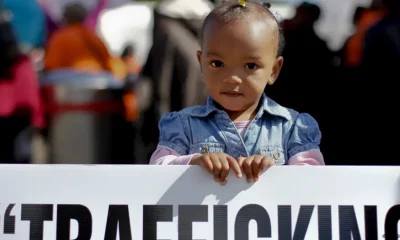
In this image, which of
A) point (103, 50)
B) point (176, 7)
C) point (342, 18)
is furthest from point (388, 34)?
point (103, 50)

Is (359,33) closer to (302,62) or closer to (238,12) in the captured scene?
(302,62)

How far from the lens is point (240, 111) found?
263cm

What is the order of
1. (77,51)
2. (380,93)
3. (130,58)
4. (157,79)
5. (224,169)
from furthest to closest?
(130,58) < (77,51) < (157,79) < (380,93) < (224,169)

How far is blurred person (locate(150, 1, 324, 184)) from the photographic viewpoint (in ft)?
8.17

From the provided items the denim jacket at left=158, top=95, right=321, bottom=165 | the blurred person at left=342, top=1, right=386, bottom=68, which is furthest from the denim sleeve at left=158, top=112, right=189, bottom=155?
the blurred person at left=342, top=1, right=386, bottom=68

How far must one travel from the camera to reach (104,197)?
2340 millimetres

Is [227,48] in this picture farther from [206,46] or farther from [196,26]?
[196,26]

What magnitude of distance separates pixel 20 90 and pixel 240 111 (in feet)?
12.6

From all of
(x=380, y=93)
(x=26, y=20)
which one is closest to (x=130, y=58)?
(x=26, y=20)

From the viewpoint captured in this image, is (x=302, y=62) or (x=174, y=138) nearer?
(x=174, y=138)

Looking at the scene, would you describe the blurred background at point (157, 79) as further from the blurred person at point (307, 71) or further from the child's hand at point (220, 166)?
the child's hand at point (220, 166)

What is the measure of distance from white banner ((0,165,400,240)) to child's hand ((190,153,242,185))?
28 mm

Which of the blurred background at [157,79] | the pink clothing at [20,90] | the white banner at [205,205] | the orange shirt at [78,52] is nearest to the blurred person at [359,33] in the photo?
the blurred background at [157,79]

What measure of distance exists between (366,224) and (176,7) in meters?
3.51
